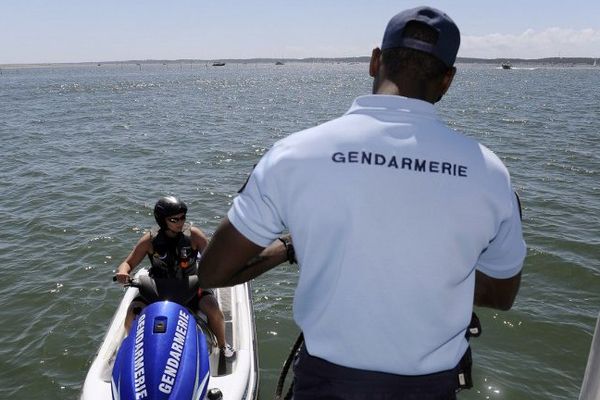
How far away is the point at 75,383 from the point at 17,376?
2.77ft

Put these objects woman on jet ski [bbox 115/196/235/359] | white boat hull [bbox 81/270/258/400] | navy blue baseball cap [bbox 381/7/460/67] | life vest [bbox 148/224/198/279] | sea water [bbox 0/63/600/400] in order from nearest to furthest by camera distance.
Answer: navy blue baseball cap [bbox 381/7/460/67]
white boat hull [bbox 81/270/258/400]
woman on jet ski [bbox 115/196/235/359]
life vest [bbox 148/224/198/279]
sea water [bbox 0/63/600/400]

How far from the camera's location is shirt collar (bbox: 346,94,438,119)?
1.67 meters

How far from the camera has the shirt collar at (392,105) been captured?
65.6 inches

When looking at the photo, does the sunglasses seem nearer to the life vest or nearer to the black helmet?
the black helmet

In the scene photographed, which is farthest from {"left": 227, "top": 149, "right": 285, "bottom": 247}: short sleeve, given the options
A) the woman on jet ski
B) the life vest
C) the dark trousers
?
the life vest

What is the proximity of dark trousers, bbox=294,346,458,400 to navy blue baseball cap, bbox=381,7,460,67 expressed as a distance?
1115mm

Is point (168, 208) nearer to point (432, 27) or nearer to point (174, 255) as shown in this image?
point (174, 255)

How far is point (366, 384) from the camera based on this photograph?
173cm

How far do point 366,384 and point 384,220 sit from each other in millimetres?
598

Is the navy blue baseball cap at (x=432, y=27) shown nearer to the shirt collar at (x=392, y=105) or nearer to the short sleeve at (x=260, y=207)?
the shirt collar at (x=392, y=105)

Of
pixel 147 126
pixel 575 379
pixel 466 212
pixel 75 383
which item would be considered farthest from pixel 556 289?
pixel 147 126

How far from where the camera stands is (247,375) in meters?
5.11

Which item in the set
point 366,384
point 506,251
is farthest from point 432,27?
point 366,384

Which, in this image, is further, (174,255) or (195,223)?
(195,223)
